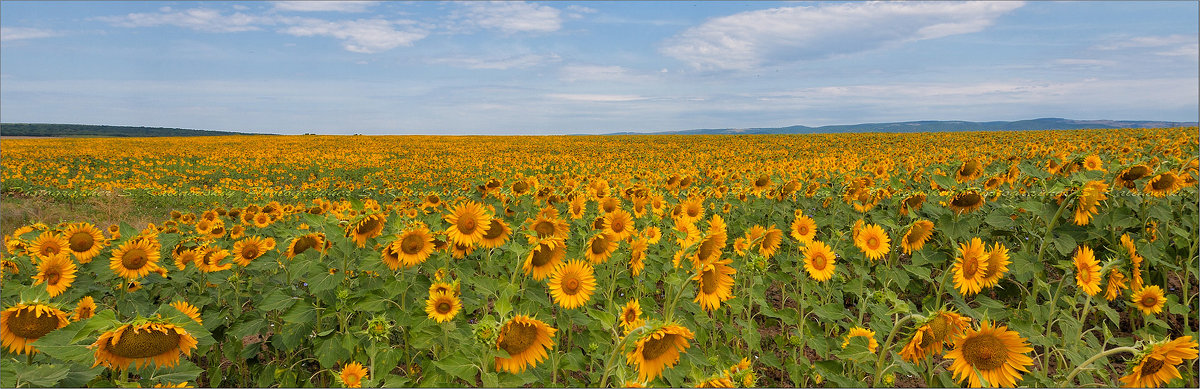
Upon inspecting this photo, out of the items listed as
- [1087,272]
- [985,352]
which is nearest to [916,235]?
[1087,272]

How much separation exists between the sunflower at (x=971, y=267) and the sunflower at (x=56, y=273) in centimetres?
507

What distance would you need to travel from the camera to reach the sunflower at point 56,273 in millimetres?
2865

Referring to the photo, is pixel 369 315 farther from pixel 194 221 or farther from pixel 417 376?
pixel 194 221

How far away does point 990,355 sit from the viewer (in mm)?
2090

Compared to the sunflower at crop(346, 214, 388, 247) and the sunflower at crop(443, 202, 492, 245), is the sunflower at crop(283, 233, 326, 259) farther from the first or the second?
the sunflower at crop(443, 202, 492, 245)

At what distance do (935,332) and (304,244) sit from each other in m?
3.57

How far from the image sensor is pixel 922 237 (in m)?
3.96

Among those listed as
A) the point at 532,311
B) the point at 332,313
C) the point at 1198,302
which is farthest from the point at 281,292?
the point at 1198,302

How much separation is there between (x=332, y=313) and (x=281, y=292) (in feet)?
1.60

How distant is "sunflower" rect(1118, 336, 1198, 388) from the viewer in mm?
1948

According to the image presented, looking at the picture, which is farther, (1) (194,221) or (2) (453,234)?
(1) (194,221)

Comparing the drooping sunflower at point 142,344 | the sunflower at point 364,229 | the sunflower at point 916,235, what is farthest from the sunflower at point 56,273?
the sunflower at point 916,235

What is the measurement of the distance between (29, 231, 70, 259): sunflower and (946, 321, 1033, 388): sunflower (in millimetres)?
5107

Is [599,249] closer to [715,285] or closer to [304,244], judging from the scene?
[715,285]
